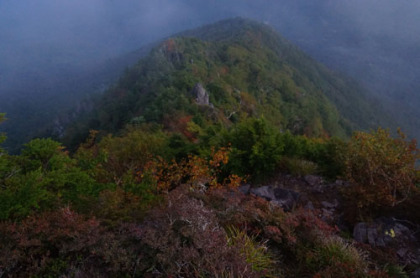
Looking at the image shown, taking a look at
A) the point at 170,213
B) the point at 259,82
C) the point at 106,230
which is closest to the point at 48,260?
the point at 106,230

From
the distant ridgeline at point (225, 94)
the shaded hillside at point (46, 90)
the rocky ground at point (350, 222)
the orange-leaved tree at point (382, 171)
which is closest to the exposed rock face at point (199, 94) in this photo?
the distant ridgeline at point (225, 94)

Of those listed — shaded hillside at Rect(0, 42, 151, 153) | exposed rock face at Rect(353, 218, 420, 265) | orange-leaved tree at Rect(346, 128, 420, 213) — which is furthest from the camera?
shaded hillside at Rect(0, 42, 151, 153)

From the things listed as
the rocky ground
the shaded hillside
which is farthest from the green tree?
the shaded hillside

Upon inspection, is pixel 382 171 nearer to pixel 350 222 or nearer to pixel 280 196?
pixel 350 222

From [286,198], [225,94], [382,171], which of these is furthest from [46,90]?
[382,171]

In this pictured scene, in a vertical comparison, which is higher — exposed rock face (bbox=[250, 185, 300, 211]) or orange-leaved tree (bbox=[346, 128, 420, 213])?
orange-leaved tree (bbox=[346, 128, 420, 213])

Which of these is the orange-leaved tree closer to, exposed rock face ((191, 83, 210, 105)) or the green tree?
the green tree

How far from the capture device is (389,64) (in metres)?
154

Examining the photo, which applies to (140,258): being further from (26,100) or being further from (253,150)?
(26,100)

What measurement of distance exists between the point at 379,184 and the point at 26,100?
126747 mm

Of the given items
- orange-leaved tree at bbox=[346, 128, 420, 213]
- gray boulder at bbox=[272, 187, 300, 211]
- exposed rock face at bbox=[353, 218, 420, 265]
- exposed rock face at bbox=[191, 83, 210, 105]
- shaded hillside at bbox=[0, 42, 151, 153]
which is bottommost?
shaded hillside at bbox=[0, 42, 151, 153]

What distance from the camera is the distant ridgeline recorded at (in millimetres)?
29380

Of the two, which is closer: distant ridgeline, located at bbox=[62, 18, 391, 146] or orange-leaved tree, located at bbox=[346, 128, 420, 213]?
orange-leaved tree, located at bbox=[346, 128, 420, 213]

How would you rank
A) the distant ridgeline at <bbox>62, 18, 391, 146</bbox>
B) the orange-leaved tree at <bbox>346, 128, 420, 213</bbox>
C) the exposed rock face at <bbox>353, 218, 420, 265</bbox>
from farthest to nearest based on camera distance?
1. the distant ridgeline at <bbox>62, 18, 391, 146</bbox>
2. the orange-leaved tree at <bbox>346, 128, 420, 213</bbox>
3. the exposed rock face at <bbox>353, 218, 420, 265</bbox>
